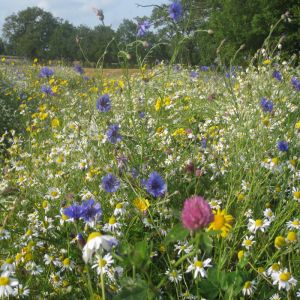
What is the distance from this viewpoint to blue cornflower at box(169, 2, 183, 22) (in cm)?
236

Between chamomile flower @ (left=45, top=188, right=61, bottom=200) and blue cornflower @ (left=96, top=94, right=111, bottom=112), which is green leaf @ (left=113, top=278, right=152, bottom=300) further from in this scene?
blue cornflower @ (left=96, top=94, right=111, bottom=112)

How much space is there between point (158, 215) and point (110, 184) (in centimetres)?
28

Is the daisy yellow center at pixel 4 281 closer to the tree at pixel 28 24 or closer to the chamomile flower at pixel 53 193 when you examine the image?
the chamomile flower at pixel 53 193

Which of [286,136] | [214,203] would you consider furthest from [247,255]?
[286,136]

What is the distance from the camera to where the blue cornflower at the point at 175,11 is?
7.75 ft

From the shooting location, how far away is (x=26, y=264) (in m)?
1.54

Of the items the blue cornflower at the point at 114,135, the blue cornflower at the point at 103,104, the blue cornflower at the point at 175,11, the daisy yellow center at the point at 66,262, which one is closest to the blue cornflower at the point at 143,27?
the blue cornflower at the point at 175,11

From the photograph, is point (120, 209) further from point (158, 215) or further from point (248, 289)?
point (248, 289)

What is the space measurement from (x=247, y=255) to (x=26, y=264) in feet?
2.62

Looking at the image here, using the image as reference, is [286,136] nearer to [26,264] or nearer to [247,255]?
[247,255]

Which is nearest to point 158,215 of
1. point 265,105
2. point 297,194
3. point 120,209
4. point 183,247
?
point 120,209

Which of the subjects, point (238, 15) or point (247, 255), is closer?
point (247, 255)

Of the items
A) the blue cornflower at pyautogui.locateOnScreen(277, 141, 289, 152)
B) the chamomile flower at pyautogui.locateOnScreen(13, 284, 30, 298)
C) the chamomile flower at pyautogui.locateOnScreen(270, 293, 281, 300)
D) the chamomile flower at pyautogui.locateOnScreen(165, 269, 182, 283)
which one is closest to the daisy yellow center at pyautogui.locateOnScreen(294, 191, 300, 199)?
the blue cornflower at pyautogui.locateOnScreen(277, 141, 289, 152)

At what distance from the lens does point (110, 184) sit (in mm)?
1776
